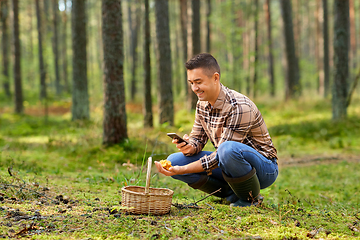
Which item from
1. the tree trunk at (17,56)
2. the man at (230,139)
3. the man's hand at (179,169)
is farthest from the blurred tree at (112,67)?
the tree trunk at (17,56)

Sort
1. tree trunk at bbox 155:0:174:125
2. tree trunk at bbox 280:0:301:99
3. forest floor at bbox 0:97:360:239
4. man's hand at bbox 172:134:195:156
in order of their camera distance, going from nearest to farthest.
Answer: forest floor at bbox 0:97:360:239 < man's hand at bbox 172:134:195:156 < tree trunk at bbox 155:0:174:125 < tree trunk at bbox 280:0:301:99

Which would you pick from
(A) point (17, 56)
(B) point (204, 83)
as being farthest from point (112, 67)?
(A) point (17, 56)

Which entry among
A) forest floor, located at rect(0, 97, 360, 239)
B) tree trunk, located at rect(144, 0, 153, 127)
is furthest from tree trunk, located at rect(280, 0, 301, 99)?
tree trunk, located at rect(144, 0, 153, 127)

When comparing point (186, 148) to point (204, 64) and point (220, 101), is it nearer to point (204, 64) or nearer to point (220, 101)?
point (220, 101)

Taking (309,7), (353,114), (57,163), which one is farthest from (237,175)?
(309,7)

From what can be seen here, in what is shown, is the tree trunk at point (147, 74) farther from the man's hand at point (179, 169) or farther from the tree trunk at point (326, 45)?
the tree trunk at point (326, 45)

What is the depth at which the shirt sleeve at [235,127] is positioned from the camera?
312 cm

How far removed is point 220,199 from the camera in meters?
3.96

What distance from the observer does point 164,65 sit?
10172 millimetres

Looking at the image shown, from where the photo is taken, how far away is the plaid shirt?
3146mm

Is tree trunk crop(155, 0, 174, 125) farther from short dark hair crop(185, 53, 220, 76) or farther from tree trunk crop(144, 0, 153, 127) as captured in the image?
short dark hair crop(185, 53, 220, 76)

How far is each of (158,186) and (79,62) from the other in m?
8.57

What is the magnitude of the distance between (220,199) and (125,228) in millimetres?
1654

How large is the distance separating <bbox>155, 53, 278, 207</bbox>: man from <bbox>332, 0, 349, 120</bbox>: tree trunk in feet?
A: 24.1
